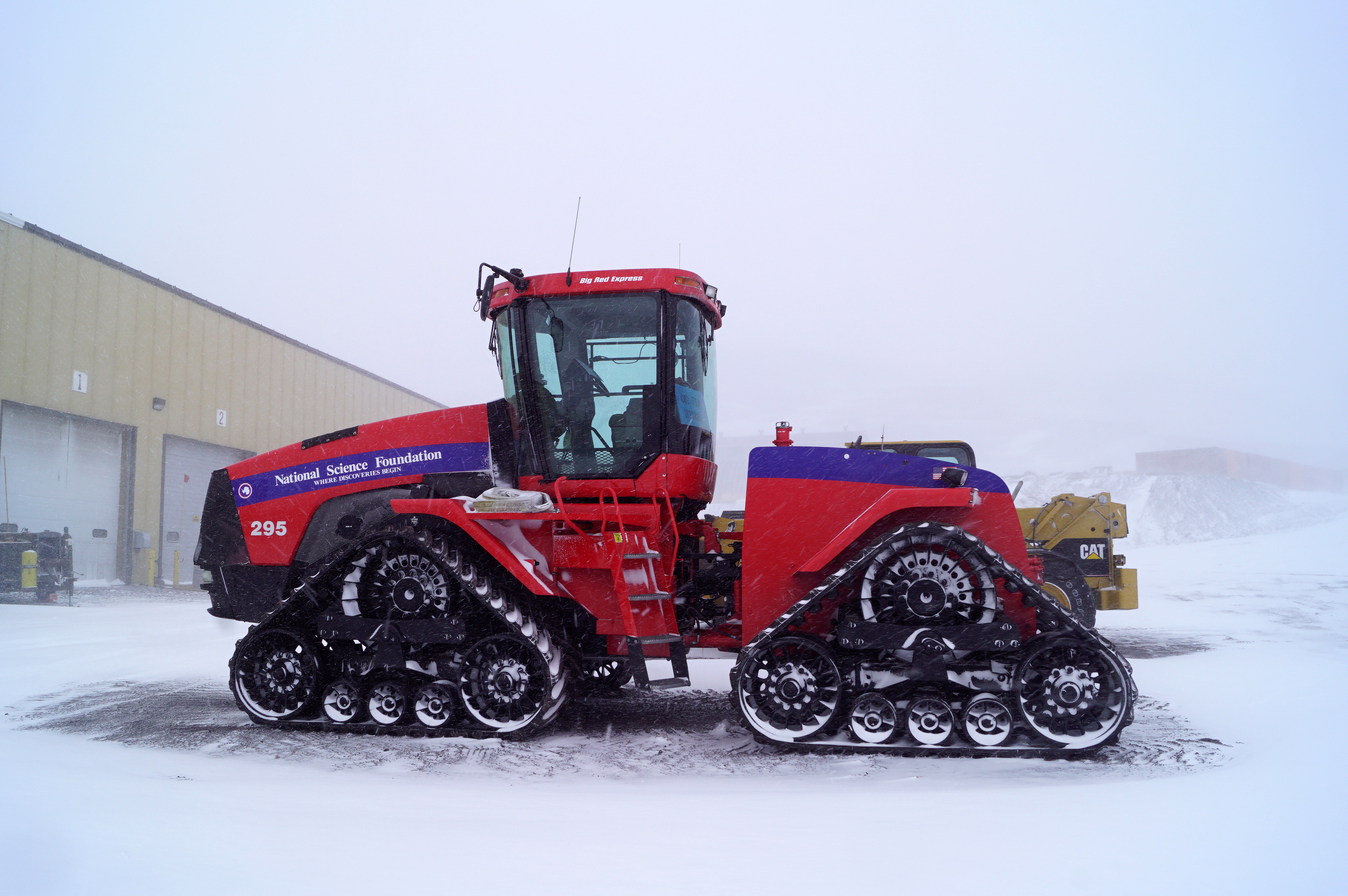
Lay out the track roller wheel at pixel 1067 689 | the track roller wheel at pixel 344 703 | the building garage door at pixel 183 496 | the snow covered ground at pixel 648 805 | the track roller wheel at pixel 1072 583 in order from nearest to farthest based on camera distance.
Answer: the snow covered ground at pixel 648 805 < the track roller wheel at pixel 1067 689 < the track roller wheel at pixel 344 703 < the track roller wheel at pixel 1072 583 < the building garage door at pixel 183 496

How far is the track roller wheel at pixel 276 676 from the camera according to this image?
5004mm

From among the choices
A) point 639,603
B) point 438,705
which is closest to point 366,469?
point 438,705

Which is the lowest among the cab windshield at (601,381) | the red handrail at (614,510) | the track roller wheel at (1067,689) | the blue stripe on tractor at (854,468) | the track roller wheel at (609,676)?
the track roller wheel at (609,676)

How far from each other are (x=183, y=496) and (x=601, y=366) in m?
16.7

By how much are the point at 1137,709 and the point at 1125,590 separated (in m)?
5.48

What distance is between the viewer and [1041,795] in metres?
3.40

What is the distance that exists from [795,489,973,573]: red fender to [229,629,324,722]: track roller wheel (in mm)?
3199

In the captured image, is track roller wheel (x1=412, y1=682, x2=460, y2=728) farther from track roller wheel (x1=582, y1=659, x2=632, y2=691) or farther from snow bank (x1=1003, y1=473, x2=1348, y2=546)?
snow bank (x1=1003, y1=473, x2=1348, y2=546)

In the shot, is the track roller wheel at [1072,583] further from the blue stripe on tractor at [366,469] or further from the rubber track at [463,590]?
the blue stripe on tractor at [366,469]

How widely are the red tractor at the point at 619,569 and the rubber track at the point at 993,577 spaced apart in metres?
0.01

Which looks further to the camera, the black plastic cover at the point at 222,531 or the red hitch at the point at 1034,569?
the black plastic cover at the point at 222,531

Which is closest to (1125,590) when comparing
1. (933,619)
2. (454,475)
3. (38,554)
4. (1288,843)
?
(933,619)

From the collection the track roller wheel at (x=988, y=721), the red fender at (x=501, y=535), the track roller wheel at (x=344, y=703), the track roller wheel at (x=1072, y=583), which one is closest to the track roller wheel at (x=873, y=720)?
the track roller wheel at (x=988, y=721)

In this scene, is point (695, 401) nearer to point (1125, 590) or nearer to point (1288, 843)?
point (1288, 843)
